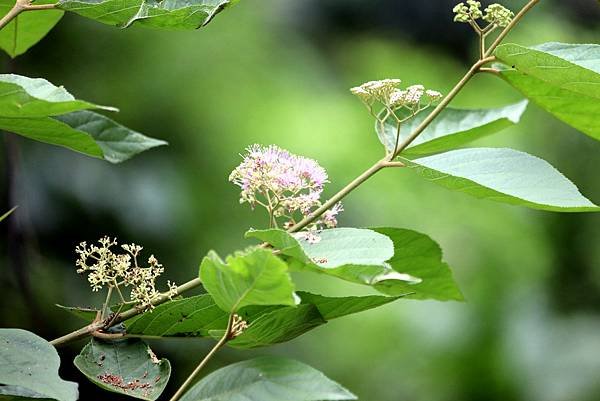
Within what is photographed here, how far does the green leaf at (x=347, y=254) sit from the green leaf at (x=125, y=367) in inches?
4.2

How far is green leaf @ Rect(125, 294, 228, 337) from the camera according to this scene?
0.50 m

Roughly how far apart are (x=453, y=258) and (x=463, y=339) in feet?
0.74

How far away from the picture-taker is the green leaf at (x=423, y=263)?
0.51m

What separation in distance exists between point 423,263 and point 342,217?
5.10 ft

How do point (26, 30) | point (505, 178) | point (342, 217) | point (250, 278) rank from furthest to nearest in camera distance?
1. point (342, 217)
2. point (26, 30)
3. point (505, 178)
4. point (250, 278)

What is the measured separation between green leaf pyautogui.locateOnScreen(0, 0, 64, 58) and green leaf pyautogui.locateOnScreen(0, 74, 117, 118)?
229 millimetres

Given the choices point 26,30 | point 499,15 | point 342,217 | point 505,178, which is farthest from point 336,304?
point 342,217

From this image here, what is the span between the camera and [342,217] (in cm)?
207

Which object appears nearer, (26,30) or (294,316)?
(294,316)

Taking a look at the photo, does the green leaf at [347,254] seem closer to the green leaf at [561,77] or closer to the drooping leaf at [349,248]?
the drooping leaf at [349,248]

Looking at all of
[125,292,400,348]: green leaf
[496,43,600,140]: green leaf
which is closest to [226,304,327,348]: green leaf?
[125,292,400,348]: green leaf

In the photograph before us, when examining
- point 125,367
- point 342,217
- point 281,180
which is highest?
point 281,180

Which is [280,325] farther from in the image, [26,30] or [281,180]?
[26,30]

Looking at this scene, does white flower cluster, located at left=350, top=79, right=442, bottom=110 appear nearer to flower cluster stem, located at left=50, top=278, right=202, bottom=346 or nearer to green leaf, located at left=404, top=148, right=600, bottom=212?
green leaf, located at left=404, top=148, right=600, bottom=212
